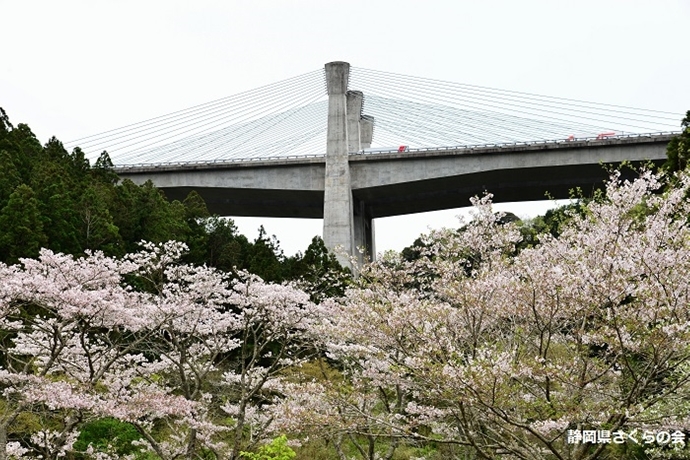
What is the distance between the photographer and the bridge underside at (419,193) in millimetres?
40312

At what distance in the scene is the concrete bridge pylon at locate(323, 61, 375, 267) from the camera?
39250mm

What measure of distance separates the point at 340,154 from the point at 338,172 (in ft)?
3.56

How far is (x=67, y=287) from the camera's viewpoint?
35.5 feet

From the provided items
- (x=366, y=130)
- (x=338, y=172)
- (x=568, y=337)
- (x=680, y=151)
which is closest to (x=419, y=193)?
(x=366, y=130)

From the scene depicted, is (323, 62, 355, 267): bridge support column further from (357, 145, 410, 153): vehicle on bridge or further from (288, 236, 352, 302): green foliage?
(288, 236, 352, 302): green foliage

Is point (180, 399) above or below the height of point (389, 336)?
below

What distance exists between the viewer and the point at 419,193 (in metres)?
43.6

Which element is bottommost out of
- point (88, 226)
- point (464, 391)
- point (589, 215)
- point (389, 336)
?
point (464, 391)

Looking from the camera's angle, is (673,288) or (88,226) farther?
(88,226)

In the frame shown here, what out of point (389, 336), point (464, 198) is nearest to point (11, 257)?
Answer: point (389, 336)

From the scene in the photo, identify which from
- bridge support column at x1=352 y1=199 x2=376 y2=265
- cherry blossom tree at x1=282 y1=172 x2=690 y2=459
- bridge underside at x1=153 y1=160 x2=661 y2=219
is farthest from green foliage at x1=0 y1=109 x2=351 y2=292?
bridge support column at x1=352 y1=199 x2=376 y2=265

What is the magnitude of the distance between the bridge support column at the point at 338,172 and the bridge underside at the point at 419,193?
180 centimetres

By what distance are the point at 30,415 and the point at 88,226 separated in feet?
27.8

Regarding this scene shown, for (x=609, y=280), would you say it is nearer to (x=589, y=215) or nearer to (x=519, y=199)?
(x=589, y=215)
